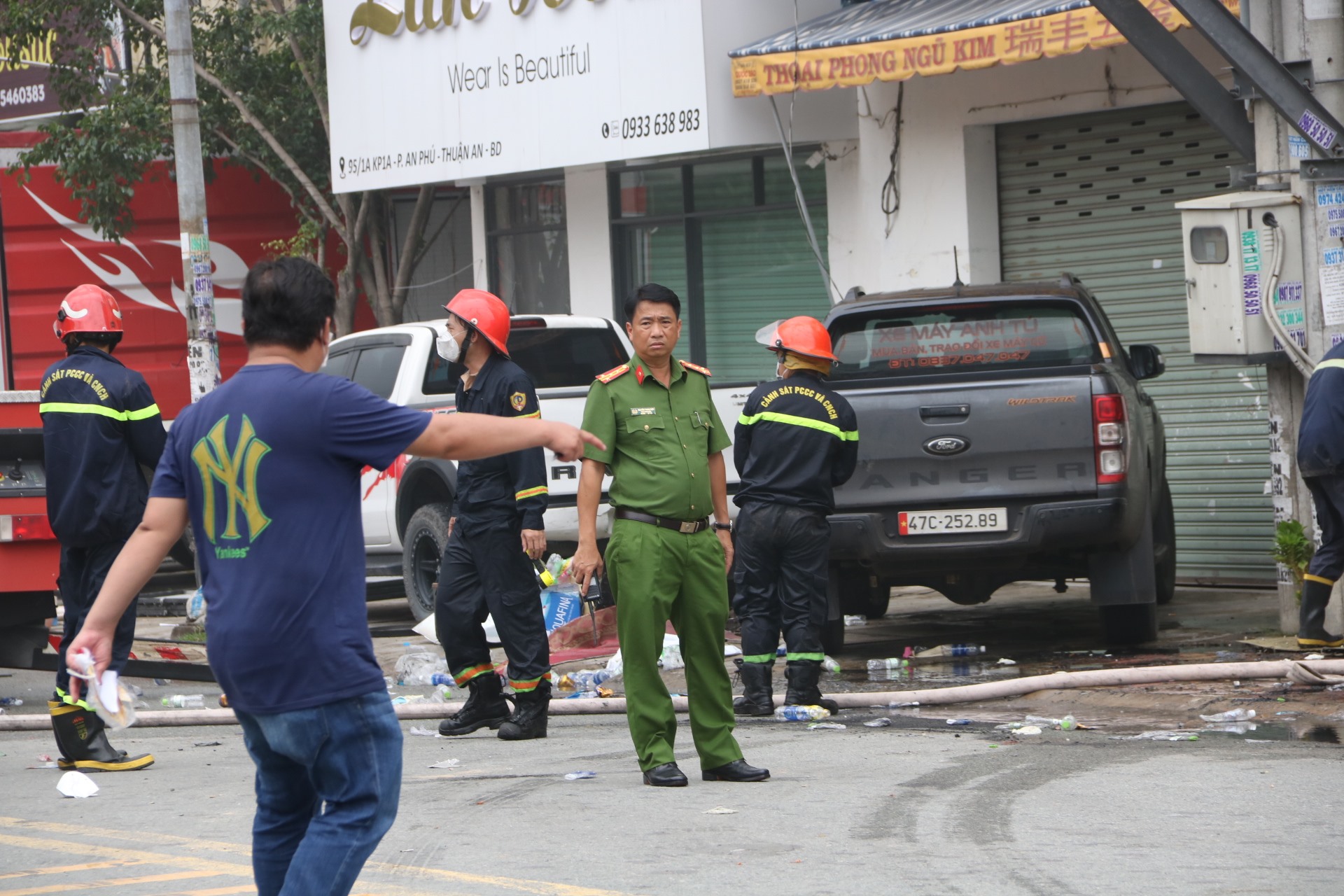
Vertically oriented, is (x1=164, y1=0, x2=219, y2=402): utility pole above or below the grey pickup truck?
above

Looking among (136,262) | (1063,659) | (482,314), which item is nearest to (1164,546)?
(1063,659)

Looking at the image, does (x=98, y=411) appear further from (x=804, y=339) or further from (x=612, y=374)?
(x=804, y=339)

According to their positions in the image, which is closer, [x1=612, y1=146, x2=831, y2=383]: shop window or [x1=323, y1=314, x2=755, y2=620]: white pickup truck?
[x1=323, y1=314, x2=755, y2=620]: white pickup truck

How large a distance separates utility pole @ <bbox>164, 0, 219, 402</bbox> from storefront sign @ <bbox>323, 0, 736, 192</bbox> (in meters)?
3.20

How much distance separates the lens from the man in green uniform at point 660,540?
694 centimetres

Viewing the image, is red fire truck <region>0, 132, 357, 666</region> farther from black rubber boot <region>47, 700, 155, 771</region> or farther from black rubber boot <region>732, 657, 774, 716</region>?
black rubber boot <region>732, 657, 774, 716</region>

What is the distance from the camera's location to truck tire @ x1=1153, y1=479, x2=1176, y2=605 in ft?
36.8

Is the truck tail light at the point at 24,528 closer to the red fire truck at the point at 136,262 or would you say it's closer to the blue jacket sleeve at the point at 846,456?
the blue jacket sleeve at the point at 846,456

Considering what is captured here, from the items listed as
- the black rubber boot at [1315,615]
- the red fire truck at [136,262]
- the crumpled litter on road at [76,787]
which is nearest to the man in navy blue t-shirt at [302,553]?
the crumpled litter on road at [76,787]

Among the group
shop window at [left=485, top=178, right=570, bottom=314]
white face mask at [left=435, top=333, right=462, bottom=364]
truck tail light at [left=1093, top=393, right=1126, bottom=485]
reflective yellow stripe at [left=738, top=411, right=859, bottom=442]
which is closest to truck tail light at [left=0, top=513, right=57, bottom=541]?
white face mask at [left=435, top=333, right=462, bottom=364]

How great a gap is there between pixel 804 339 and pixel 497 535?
5.36 ft

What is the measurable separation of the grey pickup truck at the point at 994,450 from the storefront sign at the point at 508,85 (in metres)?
4.90

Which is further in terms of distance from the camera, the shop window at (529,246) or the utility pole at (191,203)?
the shop window at (529,246)

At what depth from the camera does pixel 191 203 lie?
46.6 ft
